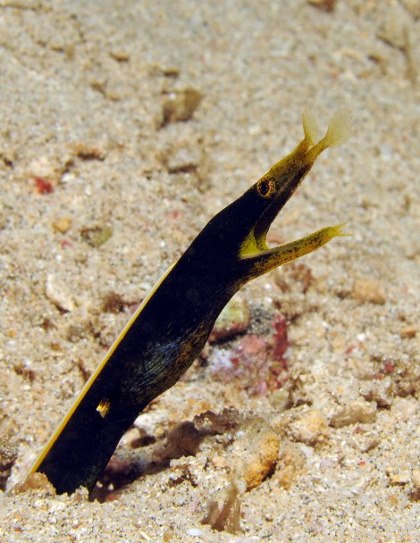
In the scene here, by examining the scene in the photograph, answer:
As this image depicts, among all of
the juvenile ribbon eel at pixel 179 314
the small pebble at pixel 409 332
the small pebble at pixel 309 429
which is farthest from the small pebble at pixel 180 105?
the small pebble at pixel 309 429

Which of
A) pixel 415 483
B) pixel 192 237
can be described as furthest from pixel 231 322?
pixel 415 483

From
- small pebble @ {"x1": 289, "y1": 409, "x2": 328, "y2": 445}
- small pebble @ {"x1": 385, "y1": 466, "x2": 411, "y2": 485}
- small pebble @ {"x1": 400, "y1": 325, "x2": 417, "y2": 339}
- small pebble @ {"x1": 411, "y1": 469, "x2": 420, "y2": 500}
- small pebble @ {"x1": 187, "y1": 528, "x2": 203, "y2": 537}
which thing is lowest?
small pebble @ {"x1": 400, "y1": 325, "x2": 417, "y2": 339}

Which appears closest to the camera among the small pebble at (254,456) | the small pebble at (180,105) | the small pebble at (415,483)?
the small pebble at (415,483)

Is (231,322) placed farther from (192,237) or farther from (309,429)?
(309,429)

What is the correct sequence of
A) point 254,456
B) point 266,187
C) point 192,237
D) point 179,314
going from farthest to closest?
point 192,237 → point 254,456 → point 179,314 → point 266,187

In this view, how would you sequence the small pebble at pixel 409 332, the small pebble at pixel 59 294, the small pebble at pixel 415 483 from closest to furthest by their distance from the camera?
1. the small pebble at pixel 415 483
2. the small pebble at pixel 59 294
3. the small pebble at pixel 409 332

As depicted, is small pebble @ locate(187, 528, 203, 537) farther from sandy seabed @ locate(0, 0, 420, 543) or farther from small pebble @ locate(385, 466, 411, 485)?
small pebble @ locate(385, 466, 411, 485)

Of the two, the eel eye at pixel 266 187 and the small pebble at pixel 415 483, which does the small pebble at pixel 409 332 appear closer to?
the small pebble at pixel 415 483

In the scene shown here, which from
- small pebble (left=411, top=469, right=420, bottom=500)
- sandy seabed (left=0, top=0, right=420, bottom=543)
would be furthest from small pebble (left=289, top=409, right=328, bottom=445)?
small pebble (left=411, top=469, right=420, bottom=500)
